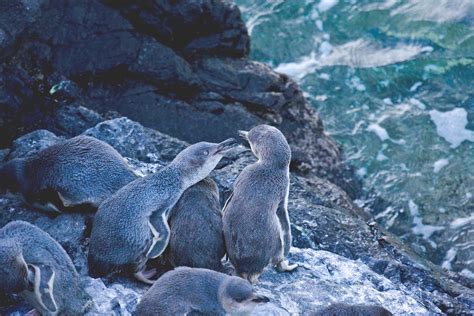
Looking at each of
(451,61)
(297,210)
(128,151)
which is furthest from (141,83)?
(451,61)

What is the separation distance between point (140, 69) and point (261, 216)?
4.55 meters

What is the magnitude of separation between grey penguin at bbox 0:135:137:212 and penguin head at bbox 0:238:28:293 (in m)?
1.36

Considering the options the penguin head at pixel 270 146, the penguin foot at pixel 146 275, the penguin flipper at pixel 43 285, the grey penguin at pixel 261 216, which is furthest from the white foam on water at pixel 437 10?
the penguin flipper at pixel 43 285

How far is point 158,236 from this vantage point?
22.3ft

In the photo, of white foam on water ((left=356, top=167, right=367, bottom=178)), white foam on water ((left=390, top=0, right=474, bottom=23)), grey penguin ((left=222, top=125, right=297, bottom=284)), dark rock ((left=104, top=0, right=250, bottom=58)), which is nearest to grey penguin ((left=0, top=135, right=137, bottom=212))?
grey penguin ((left=222, top=125, right=297, bottom=284))

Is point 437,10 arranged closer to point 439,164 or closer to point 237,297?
point 439,164

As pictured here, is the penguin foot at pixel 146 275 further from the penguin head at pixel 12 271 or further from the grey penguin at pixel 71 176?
the penguin head at pixel 12 271

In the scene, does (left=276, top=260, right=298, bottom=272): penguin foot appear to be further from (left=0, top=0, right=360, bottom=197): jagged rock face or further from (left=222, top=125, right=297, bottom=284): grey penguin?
(left=0, top=0, right=360, bottom=197): jagged rock face

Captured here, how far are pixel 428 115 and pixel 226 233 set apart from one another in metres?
7.38

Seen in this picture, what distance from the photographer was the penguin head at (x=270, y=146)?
7.56 metres

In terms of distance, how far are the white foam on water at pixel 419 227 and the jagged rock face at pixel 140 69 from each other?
1.62 m

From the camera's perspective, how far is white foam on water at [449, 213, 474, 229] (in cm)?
1155

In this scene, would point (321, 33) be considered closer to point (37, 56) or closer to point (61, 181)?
point (37, 56)

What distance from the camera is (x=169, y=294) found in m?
5.94
